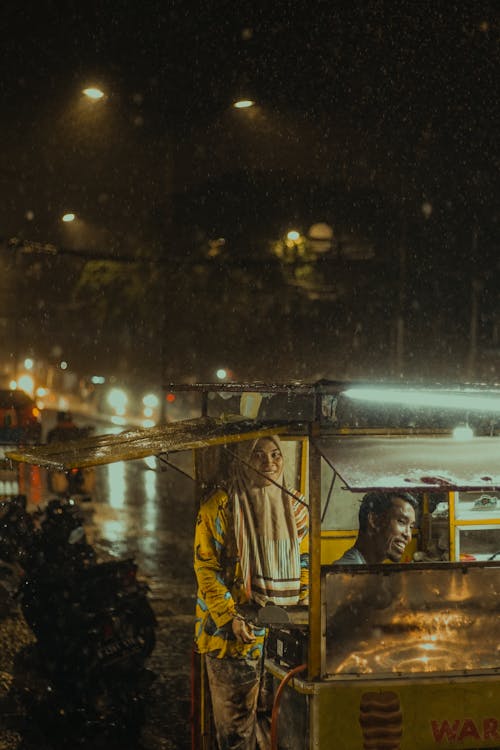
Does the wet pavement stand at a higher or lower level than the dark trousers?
lower

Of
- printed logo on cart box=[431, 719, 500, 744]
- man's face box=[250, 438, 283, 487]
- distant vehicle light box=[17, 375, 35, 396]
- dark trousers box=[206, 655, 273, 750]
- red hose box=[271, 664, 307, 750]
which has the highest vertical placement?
distant vehicle light box=[17, 375, 35, 396]

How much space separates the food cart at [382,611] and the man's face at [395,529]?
0.74m

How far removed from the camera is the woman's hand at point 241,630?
6.14 m

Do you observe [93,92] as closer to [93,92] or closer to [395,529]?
[93,92]

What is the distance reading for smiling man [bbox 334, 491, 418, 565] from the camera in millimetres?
6102

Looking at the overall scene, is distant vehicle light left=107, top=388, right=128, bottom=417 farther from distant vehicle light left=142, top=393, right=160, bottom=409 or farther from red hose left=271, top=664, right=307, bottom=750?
red hose left=271, top=664, right=307, bottom=750

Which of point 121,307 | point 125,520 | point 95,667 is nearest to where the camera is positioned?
point 95,667

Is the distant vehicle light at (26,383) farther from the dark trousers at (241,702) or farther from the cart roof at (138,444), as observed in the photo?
the cart roof at (138,444)

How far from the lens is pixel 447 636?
17.6 feet

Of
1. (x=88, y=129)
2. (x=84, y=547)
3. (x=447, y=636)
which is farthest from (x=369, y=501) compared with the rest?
(x=88, y=129)

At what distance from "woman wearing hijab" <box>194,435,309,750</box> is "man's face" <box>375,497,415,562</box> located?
0.68 m

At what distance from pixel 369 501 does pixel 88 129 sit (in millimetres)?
9607

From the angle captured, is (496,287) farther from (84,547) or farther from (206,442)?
(206,442)

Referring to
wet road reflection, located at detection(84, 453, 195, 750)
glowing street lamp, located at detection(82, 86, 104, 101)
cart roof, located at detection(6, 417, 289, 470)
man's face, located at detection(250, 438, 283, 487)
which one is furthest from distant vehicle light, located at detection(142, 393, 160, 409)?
cart roof, located at detection(6, 417, 289, 470)
